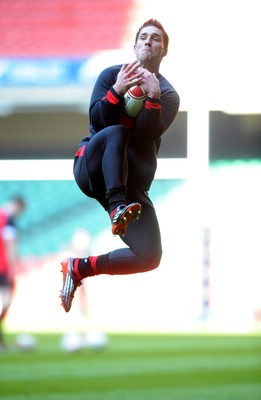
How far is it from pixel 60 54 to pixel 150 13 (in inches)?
38.6

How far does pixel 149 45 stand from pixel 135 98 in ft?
0.50

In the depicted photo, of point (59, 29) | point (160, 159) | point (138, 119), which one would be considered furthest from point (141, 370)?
point (138, 119)

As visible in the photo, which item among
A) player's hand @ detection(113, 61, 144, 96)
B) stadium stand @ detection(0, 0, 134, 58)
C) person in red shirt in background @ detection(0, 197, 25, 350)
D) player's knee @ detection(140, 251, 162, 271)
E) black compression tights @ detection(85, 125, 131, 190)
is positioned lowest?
player's knee @ detection(140, 251, 162, 271)

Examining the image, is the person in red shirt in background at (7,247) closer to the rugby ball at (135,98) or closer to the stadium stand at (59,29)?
the stadium stand at (59,29)

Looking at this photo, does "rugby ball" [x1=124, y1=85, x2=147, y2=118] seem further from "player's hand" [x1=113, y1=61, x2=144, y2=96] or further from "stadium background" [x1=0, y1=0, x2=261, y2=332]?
"stadium background" [x1=0, y1=0, x2=261, y2=332]

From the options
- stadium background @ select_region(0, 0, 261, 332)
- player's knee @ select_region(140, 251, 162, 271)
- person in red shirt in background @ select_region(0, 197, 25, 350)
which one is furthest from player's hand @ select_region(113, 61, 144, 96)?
person in red shirt in background @ select_region(0, 197, 25, 350)

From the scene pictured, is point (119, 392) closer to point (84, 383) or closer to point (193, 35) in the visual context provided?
point (84, 383)

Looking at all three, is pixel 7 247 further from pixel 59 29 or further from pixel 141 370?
pixel 141 370

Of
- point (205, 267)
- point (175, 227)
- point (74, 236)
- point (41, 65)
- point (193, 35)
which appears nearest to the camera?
point (193, 35)

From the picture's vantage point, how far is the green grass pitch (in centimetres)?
809

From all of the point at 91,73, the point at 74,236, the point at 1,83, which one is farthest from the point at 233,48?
the point at 74,236

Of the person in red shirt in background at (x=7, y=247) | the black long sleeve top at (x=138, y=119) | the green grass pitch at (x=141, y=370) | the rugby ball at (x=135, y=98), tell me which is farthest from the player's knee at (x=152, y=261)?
the green grass pitch at (x=141, y=370)

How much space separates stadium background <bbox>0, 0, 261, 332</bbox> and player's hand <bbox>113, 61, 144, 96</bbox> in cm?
246

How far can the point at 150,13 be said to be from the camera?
6.06 meters
